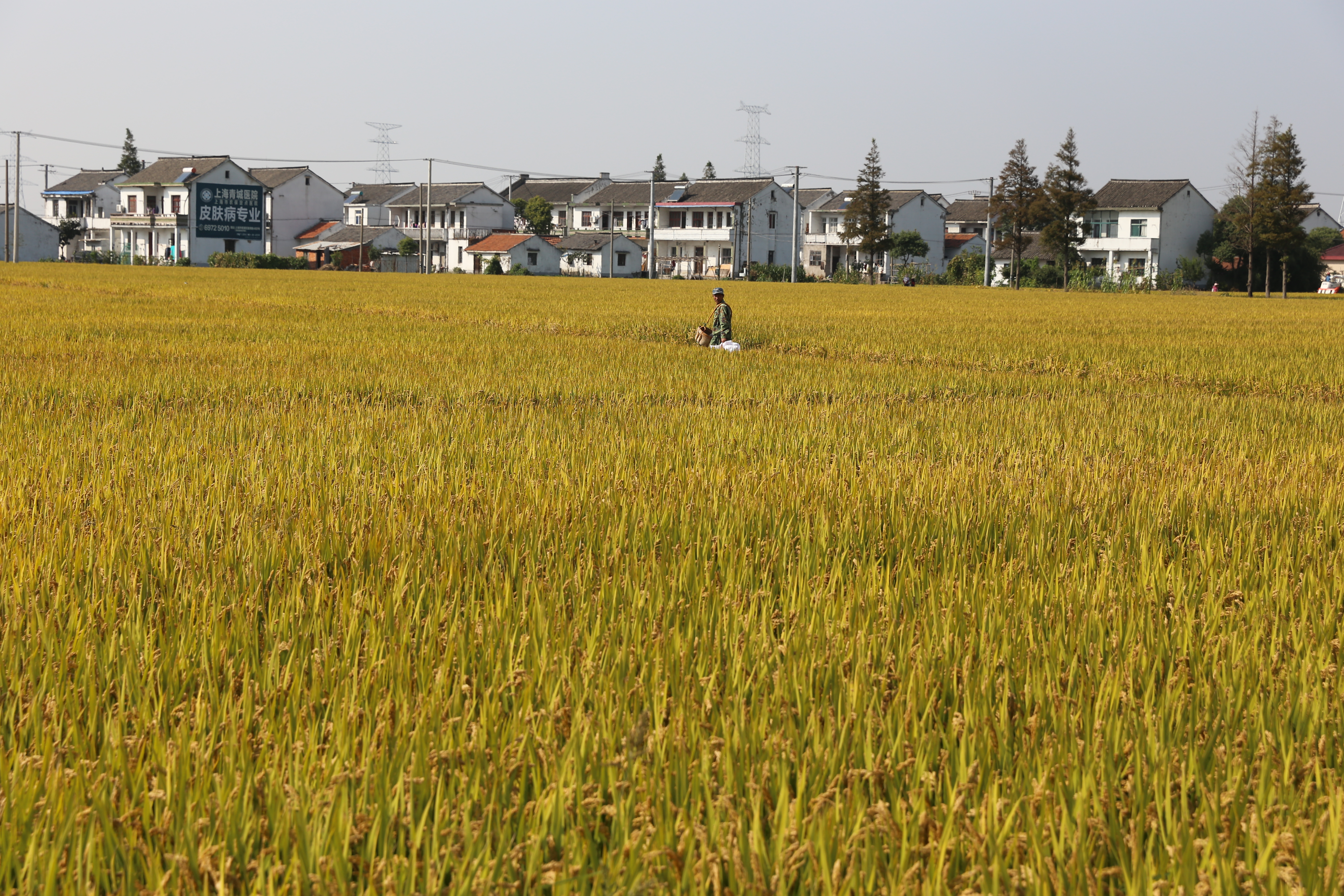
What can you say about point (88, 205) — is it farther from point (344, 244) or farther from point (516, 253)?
point (516, 253)

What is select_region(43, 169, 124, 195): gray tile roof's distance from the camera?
3573 inches

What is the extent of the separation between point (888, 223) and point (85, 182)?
198 ft

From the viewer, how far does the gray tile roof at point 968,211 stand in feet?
295

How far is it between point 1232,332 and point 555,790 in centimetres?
2118

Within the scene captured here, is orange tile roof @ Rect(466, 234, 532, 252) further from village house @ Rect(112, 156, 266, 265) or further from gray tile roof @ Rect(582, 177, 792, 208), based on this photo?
village house @ Rect(112, 156, 266, 265)

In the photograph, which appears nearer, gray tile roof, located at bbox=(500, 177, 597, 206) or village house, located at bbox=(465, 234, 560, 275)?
village house, located at bbox=(465, 234, 560, 275)

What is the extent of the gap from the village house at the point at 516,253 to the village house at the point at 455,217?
3.48 metres

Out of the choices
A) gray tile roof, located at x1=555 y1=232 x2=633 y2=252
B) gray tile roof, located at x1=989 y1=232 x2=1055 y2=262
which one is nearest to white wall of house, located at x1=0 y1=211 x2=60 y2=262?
gray tile roof, located at x1=555 y1=232 x2=633 y2=252

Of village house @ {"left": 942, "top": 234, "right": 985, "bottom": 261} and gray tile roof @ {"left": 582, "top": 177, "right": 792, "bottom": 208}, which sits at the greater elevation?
gray tile roof @ {"left": 582, "top": 177, "right": 792, "bottom": 208}

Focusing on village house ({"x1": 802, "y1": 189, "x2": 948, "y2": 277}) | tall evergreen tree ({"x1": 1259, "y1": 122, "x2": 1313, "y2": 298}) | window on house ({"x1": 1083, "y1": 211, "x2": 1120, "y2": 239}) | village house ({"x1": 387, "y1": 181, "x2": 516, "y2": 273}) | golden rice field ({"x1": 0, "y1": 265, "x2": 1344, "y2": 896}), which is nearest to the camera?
golden rice field ({"x1": 0, "y1": 265, "x2": 1344, "y2": 896})

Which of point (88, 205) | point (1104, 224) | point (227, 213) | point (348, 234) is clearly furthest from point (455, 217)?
point (1104, 224)

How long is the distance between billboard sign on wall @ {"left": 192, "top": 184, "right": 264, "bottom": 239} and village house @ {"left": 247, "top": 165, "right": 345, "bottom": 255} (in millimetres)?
5664

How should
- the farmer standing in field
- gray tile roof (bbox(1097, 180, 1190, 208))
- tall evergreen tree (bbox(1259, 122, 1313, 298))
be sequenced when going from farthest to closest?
gray tile roof (bbox(1097, 180, 1190, 208))
tall evergreen tree (bbox(1259, 122, 1313, 298))
the farmer standing in field

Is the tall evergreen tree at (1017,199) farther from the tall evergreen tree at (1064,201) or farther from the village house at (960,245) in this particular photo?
the village house at (960,245)
